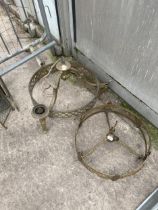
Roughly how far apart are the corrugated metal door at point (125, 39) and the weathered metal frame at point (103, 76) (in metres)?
0.04

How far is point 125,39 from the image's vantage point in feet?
5.40

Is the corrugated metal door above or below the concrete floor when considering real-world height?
above

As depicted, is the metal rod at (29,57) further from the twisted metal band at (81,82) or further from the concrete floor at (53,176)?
the concrete floor at (53,176)

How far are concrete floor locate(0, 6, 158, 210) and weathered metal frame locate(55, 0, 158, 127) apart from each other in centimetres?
20

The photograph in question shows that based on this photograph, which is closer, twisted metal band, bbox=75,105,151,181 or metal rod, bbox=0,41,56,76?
twisted metal band, bbox=75,105,151,181

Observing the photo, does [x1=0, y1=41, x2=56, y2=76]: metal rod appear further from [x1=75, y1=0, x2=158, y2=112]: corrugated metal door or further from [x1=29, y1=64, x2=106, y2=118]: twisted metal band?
[x1=75, y1=0, x2=158, y2=112]: corrugated metal door

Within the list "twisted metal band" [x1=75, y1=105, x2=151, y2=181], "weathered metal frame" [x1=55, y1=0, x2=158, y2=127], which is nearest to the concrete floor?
"twisted metal band" [x1=75, y1=105, x2=151, y2=181]

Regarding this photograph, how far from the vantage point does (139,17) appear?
4.74 ft

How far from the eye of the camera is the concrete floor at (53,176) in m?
1.64

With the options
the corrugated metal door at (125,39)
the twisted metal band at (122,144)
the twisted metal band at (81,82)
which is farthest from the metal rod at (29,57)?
the twisted metal band at (122,144)

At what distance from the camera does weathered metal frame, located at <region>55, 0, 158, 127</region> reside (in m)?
1.88

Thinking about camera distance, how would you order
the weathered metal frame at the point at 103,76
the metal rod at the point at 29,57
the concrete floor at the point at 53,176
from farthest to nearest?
the metal rod at the point at 29,57
the weathered metal frame at the point at 103,76
the concrete floor at the point at 53,176

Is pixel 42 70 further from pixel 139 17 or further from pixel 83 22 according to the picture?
pixel 139 17

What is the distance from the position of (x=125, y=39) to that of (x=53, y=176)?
3.48ft
